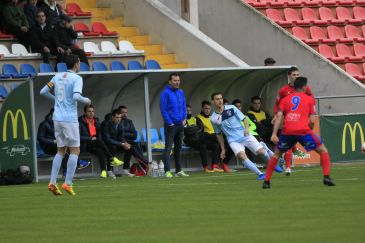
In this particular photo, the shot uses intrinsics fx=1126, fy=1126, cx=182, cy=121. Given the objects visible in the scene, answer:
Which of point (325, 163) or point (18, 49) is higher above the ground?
point (18, 49)

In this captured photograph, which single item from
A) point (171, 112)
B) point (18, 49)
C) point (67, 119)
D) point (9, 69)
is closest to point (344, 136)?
point (171, 112)

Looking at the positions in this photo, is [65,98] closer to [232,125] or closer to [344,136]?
[232,125]

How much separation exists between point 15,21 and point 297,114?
11.4 metres

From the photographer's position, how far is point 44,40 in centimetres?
2612

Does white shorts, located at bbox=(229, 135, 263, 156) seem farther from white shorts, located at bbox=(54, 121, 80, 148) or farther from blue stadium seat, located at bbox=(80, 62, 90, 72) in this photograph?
blue stadium seat, located at bbox=(80, 62, 90, 72)

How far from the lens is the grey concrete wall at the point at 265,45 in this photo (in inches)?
1086

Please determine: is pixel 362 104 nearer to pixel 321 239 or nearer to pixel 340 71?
pixel 340 71

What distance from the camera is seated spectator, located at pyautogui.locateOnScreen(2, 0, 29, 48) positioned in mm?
26250

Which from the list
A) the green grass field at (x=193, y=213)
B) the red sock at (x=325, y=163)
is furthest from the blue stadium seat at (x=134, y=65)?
the red sock at (x=325, y=163)

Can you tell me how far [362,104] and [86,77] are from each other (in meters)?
6.87

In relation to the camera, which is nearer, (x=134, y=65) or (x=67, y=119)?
(x=67, y=119)

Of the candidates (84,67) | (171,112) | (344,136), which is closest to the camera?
(171,112)

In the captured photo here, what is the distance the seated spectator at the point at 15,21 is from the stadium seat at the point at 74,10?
2.82 meters

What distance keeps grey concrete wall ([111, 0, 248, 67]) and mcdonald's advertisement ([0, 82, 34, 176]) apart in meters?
6.42
